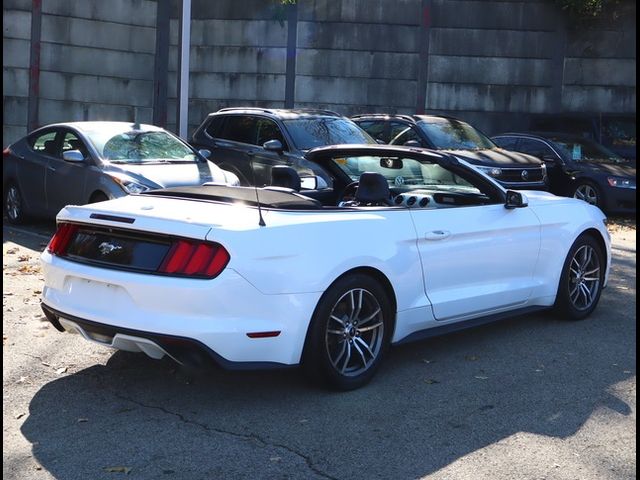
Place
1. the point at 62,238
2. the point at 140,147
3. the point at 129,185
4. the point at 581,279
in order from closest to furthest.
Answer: the point at 62,238 → the point at 581,279 → the point at 129,185 → the point at 140,147

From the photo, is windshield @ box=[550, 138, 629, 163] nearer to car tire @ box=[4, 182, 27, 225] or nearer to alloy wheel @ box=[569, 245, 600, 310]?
alloy wheel @ box=[569, 245, 600, 310]

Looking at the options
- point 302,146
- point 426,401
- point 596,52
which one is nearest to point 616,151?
point 596,52

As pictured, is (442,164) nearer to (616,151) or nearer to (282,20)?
(616,151)

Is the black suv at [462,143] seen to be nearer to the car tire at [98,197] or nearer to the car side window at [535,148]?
the car side window at [535,148]

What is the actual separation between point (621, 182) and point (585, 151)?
4.27 ft

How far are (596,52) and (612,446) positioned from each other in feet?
61.9

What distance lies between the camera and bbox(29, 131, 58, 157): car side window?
37.3 feet

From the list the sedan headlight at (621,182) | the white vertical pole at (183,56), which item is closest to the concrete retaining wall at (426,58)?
the sedan headlight at (621,182)

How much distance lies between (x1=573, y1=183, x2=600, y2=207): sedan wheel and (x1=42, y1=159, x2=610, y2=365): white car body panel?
30.3 feet

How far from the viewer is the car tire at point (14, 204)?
11.7 m

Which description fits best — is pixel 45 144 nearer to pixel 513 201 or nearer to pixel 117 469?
pixel 513 201

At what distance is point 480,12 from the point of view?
71.4 feet

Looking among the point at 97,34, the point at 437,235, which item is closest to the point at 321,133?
the point at 437,235

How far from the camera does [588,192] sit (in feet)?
50.1
